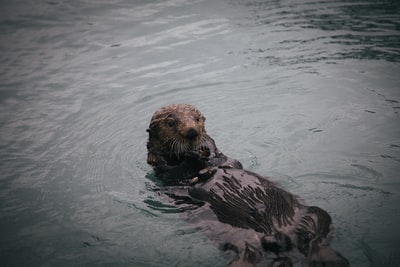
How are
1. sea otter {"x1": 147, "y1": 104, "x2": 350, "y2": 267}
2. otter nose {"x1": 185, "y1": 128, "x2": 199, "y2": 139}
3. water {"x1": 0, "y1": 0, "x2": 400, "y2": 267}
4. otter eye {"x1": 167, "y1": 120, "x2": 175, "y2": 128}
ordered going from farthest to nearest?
otter eye {"x1": 167, "y1": 120, "x2": 175, "y2": 128}, otter nose {"x1": 185, "y1": 128, "x2": 199, "y2": 139}, water {"x1": 0, "y1": 0, "x2": 400, "y2": 267}, sea otter {"x1": 147, "y1": 104, "x2": 350, "y2": 267}

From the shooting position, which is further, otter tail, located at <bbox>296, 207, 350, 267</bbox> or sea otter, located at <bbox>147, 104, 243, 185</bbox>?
sea otter, located at <bbox>147, 104, 243, 185</bbox>

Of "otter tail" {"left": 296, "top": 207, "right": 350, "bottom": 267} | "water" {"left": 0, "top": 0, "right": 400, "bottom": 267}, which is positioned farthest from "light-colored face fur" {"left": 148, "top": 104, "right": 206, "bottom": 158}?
A: "otter tail" {"left": 296, "top": 207, "right": 350, "bottom": 267}

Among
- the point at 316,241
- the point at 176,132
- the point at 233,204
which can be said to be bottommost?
the point at 316,241

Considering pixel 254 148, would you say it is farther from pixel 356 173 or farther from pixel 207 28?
pixel 207 28

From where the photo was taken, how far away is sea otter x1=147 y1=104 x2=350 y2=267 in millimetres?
2934

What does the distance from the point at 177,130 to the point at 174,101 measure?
2.92m

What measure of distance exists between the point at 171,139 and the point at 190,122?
32 cm

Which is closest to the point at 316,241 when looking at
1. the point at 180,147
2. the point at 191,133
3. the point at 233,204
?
the point at 233,204

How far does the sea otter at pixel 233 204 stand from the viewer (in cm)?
293

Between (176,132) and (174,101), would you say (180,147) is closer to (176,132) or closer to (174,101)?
(176,132)

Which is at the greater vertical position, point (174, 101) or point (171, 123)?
point (171, 123)

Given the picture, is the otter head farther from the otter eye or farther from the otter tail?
the otter tail

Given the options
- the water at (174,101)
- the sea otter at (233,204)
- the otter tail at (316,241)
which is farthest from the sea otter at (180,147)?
the otter tail at (316,241)

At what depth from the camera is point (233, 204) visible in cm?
332
